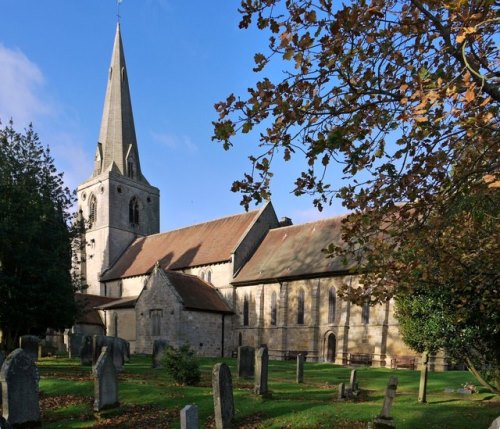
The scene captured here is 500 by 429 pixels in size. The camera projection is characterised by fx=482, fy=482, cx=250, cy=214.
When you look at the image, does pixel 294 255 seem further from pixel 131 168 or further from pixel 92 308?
pixel 131 168

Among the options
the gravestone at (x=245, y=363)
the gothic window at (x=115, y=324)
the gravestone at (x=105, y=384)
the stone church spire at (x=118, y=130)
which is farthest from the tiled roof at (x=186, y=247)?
the gravestone at (x=105, y=384)

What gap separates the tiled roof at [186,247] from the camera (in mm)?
39656

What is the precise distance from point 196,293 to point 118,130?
27112 mm

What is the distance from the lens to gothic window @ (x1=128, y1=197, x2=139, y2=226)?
5309 cm

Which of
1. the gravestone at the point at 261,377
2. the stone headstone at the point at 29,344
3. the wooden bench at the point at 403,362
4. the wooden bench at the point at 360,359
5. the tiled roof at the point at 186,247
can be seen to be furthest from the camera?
the tiled roof at the point at 186,247

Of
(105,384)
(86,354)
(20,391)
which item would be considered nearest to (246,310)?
(86,354)

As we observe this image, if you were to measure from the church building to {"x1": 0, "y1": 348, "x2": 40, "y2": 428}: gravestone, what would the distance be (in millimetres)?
19383

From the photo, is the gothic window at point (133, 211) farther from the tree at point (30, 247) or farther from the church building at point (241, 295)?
the tree at point (30, 247)

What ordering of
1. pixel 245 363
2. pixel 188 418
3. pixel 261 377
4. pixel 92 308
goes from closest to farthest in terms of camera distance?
pixel 188 418, pixel 261 377, pixel 245 363, pixel 92 308

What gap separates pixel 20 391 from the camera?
409 inches

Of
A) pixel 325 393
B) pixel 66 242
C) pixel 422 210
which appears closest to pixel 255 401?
pixel 325 393

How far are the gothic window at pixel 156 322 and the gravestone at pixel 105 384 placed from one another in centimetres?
2173

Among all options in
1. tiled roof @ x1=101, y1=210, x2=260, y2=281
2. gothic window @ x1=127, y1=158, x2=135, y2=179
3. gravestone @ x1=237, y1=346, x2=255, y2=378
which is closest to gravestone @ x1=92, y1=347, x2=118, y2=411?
gravestone @ x1=237, y1=346, x2=255, y2=378

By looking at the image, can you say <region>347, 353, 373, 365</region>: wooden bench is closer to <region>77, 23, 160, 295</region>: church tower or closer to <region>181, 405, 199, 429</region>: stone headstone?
<region>181, 405, 199, 429</region>: stone headstone
